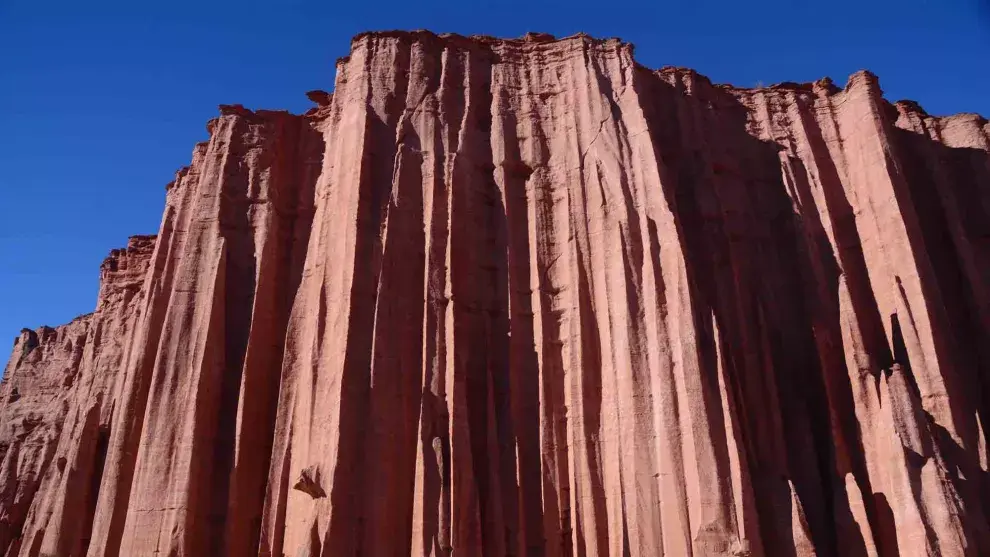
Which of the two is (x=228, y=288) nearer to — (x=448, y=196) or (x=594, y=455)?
(x=448, y=196)

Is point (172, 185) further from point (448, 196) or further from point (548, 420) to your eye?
point (548, 420)

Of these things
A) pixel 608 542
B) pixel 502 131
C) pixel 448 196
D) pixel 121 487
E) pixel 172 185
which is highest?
pixel 172 185

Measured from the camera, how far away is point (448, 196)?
61.2 ft

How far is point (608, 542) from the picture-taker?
49.3 ft

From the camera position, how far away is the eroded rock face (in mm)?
15148

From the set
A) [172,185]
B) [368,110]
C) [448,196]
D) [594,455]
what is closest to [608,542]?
[594,455]

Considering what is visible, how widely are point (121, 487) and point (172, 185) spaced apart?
1174 centimetres

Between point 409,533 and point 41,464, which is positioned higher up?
point 41,464

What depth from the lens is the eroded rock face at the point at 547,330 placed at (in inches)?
596

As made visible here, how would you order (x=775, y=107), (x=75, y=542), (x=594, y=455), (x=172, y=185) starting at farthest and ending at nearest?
(x=172, y=185) → (x=775, y=107) → (x=75, y=542) → (x=594, y=455)

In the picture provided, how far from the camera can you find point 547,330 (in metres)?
17.3

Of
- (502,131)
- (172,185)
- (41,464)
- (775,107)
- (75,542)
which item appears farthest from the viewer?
(41,464)

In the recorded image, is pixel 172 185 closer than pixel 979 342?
No

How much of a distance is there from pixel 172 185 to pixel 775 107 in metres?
17.4
